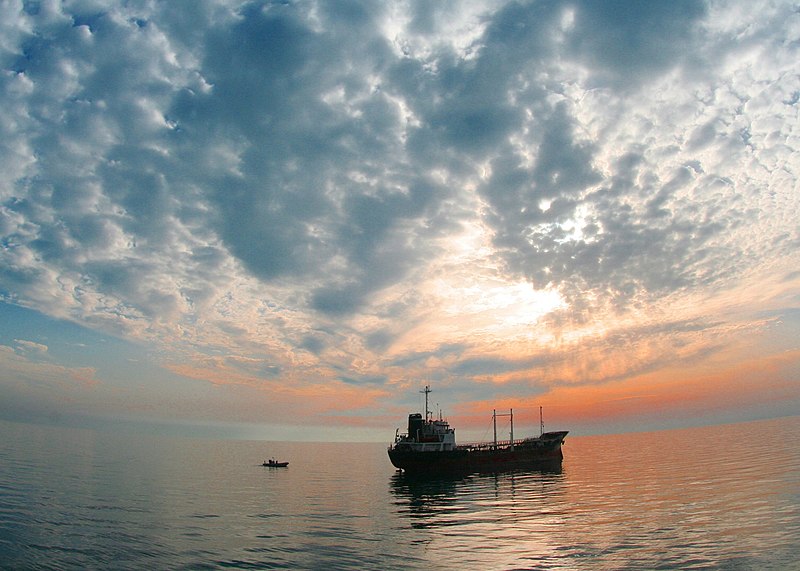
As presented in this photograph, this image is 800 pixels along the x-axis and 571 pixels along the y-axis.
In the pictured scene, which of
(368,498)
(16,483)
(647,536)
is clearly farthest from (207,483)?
(647,536)

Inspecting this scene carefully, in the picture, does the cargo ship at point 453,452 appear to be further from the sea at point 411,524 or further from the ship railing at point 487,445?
the sea at point 411,524

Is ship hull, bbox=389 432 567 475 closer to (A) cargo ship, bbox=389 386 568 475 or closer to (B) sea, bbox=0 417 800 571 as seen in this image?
(A) cargo ship, bbox=389 386 568 475

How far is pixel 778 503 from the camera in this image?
44.4m

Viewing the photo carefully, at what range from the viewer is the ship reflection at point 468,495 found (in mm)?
48469

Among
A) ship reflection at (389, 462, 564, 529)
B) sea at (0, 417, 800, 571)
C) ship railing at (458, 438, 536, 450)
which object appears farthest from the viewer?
ship railing at (458, 438, 536, 450)

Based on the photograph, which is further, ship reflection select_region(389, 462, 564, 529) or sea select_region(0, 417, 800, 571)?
ship reflection select_region(389, 462, 564, 529)

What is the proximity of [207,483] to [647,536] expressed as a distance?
2675 inches

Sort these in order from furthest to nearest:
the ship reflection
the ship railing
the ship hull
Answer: the ship railing, the ship hull, the ship reflection

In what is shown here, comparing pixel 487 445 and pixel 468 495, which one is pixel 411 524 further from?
pixel 487 445

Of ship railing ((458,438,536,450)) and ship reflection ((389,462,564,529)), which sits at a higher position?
ship railing ((458,438,536,450))

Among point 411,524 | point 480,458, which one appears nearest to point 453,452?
point 480,458

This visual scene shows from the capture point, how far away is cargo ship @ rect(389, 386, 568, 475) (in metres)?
87.9

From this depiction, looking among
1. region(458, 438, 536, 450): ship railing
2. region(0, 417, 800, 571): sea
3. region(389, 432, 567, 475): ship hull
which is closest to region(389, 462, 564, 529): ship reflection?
region(0, 417, 800, 571): sea

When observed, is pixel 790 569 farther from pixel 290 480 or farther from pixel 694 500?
pixel 290 480
